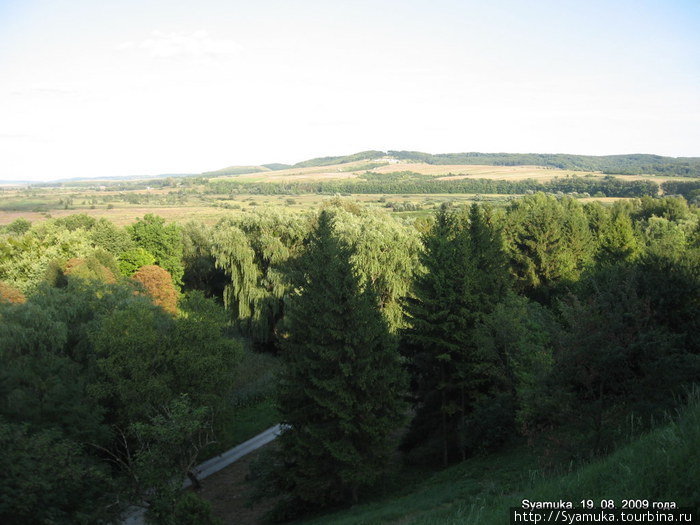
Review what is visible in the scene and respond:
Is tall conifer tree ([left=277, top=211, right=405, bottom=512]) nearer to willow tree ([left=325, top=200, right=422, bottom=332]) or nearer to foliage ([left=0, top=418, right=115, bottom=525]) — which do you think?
foliage ([left=0, top=418, right=115, bottom=525])

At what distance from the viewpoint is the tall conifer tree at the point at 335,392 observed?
646 inches

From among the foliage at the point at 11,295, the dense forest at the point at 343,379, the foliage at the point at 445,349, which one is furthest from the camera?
the foliage at the point at 11,295

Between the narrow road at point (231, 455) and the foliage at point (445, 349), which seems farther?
the narrow road at point (231, 455)

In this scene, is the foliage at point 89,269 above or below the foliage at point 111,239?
below

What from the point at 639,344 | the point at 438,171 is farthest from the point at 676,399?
the point at 438,171

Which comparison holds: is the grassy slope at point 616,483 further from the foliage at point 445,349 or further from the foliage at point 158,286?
the foliage at point 158,286

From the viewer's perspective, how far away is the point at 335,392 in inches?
648

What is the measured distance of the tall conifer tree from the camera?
53.8 ft

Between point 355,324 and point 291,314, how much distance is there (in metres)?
2.72

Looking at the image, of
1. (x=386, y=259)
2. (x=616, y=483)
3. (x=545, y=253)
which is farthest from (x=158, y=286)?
(x=616, y=483)

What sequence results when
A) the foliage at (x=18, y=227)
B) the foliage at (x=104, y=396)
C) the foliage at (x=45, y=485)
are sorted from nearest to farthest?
the foliage at (x=45, y=485) < the foliage at (x=104, y=396) < the foliage at (x=18, y=227)

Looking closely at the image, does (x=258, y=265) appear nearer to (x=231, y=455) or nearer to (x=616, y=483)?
(x=231, y=455)

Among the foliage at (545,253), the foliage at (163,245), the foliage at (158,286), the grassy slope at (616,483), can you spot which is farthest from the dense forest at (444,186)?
the grassy slope at (616,483)

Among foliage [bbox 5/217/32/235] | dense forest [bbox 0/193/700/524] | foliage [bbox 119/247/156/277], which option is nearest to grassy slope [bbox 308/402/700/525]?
dense forest [bbox 0/193/700/524]
